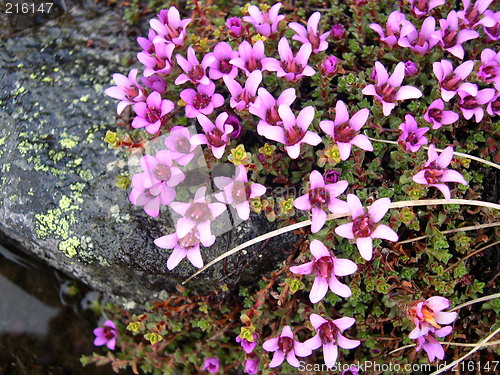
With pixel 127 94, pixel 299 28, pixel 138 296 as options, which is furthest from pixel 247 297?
pixel 299 28

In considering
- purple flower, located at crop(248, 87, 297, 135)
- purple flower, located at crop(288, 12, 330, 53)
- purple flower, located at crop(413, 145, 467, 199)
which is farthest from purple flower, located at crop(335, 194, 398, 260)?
purple flower, located at crop(288, 12, 330, 53)

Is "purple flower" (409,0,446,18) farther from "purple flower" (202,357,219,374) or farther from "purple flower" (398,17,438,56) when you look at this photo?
"purple flower" (202,357,219,374)

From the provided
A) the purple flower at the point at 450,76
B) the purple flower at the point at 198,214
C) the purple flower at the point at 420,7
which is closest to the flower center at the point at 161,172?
the purple flower at the point at 198,214

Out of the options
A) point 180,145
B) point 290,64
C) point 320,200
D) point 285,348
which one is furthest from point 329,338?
point 290,64

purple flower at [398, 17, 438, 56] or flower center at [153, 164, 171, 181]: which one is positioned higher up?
purple flower at [398, 17, 438, 56]

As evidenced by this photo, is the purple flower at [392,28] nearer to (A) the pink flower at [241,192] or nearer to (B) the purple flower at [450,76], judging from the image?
(B) the purple flower at [450,76]

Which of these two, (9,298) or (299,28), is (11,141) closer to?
(9,298)
